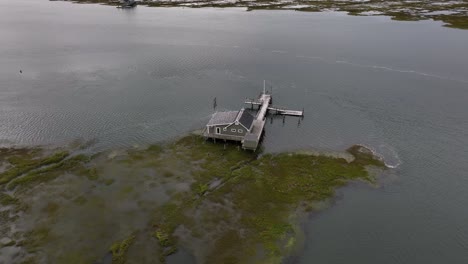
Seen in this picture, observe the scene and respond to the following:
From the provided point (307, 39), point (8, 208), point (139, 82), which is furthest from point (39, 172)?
point (307, 39)

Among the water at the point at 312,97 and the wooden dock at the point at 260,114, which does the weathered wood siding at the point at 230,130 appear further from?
the water at the point at 312,97

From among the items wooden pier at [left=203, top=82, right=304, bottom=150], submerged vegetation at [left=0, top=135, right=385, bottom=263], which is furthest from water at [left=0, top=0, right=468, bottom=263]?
wooden pier at [left=203, top=82, right=304, bottom=150]

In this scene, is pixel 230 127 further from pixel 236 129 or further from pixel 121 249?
pixel 121 249

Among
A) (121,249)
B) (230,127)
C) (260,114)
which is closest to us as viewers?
(121,249)

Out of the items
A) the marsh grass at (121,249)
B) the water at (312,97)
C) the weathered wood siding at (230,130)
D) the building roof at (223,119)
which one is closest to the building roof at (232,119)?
the building roof at (223,119)

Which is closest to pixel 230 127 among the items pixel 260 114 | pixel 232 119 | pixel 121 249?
pixel 232 119

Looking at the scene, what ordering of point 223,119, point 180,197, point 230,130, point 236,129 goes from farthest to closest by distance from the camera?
point 223,119 < point 230,130 < point 236,129 < point 180,197

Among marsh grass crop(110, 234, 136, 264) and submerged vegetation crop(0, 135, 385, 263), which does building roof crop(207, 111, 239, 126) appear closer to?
submerged vegetation crop(0, 135, 385, 263)
